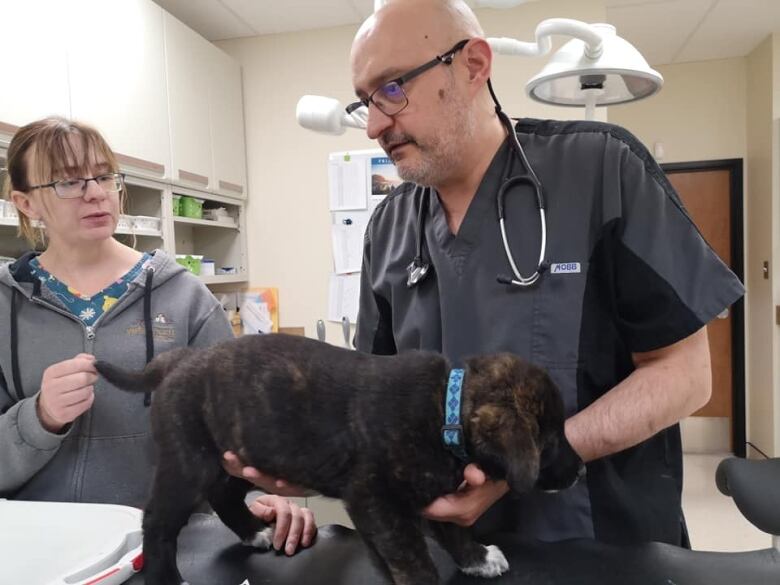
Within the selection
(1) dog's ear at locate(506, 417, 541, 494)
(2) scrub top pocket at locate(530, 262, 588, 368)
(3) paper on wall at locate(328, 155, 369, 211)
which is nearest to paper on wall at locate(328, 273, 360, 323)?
(3) paper on wall at locate(328, 155, 369, 211)

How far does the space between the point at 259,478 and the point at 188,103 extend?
105 inches

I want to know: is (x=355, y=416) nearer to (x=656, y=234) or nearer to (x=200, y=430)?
(x=200, y=430)

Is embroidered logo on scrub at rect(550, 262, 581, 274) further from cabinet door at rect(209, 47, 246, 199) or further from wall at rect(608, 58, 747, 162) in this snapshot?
wall at rect(608, 58, 747, 162)

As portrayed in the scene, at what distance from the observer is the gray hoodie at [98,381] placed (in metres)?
1.18

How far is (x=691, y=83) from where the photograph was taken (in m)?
4.29

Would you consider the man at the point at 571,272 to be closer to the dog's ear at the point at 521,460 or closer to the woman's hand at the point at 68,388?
the dog's ear at the point at 521,460

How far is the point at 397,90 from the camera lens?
3.28ft

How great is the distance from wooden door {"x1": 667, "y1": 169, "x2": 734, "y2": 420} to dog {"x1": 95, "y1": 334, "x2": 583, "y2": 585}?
415cm

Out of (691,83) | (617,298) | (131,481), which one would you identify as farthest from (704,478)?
(131,481)

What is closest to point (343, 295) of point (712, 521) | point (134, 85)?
point (134, 85)

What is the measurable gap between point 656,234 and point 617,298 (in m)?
0.12

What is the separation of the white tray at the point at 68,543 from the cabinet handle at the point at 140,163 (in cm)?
183

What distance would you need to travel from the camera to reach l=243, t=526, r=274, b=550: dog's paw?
3.24 feet

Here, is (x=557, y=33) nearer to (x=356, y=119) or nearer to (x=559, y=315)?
(x=356, y=119)
